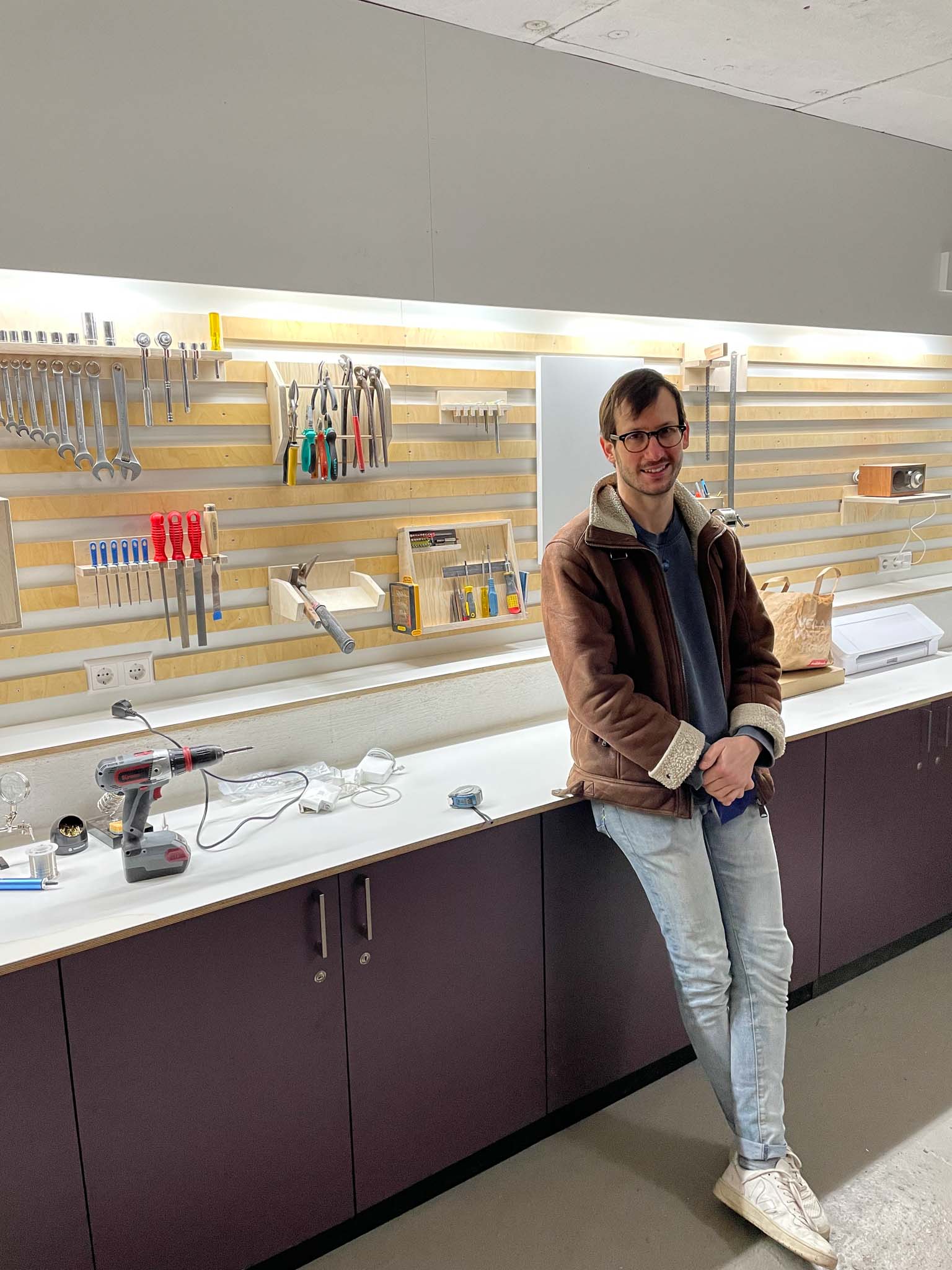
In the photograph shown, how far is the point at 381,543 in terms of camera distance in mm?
2824

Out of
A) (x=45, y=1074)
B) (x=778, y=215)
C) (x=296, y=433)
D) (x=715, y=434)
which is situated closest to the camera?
(x=45, y=1074)

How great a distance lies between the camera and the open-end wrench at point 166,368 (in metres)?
2.28

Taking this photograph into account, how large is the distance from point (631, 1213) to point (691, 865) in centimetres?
83

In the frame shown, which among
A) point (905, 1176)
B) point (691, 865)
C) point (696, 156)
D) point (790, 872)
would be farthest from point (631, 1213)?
point (696, 156)

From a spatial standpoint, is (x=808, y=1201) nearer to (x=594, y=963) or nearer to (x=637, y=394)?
(x=594, y=963)

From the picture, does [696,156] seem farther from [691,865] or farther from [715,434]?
[691,865]

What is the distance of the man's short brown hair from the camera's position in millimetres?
2023

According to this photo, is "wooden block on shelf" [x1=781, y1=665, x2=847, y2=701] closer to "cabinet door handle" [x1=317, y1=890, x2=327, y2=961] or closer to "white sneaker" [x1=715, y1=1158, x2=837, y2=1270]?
"white sneaker" [x1=715, y1=1158, x2=837, y2=1270]

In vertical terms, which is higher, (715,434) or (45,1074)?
(715,434)

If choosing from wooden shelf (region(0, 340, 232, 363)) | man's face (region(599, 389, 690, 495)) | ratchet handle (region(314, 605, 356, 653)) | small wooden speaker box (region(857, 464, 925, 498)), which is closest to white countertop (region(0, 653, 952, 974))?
ratchet handle (region(314, 605, 356, 653))

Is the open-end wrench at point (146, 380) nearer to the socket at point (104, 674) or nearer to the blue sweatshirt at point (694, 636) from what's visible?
the socket at point (104, 674)

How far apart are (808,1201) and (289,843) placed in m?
1.38

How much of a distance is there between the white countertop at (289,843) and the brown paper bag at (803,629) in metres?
0.28

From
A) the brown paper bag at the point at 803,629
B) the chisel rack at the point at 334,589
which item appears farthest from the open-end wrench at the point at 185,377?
the brown paper bag at the point at 803,629
